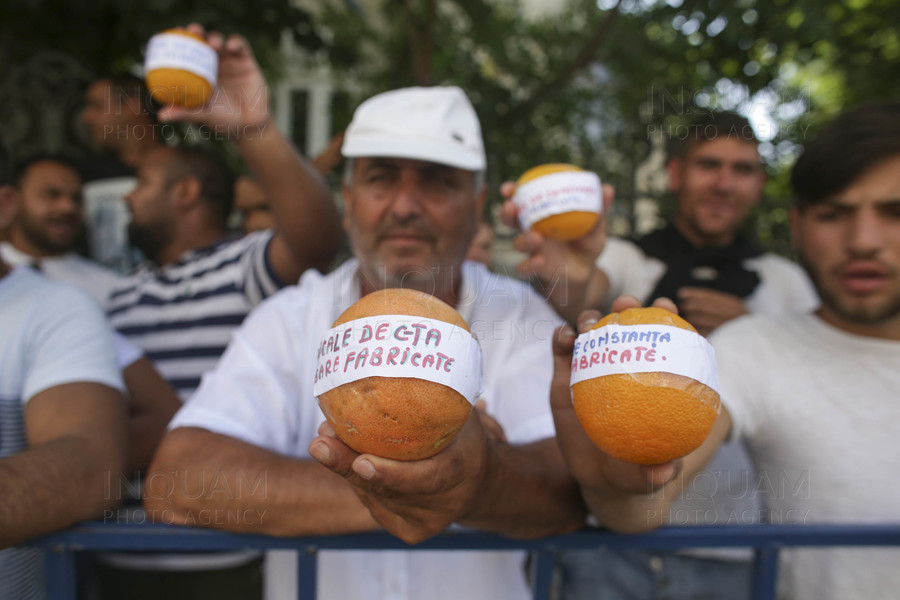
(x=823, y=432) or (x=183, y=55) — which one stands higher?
(x=183, y=55)

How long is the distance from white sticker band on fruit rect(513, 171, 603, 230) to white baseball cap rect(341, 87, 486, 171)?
0.88 feet

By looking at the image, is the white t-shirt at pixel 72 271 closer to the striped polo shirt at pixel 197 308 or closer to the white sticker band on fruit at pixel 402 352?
the striped polo shirt at pixel 197 308

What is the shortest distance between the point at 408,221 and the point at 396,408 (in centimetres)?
113

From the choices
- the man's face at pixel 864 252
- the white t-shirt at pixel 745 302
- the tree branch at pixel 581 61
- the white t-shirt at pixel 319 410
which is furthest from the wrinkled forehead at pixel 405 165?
the tree branch at pixel 581 61

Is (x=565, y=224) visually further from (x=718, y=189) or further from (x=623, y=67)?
(x=623, y=67)

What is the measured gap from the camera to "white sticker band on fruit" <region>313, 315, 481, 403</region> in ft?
3.31

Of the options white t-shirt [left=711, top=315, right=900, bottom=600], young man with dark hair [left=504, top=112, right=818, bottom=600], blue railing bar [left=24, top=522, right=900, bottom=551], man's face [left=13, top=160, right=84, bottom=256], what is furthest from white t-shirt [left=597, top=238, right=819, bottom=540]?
man's face [left=13, top=160, right=84, bottom=256]

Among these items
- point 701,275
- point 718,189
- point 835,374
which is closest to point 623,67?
point 718,189

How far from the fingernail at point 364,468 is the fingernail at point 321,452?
50mm

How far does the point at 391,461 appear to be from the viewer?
104 cm

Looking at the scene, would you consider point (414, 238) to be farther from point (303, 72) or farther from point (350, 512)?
point (303, 72)

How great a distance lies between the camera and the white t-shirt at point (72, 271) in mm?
3317

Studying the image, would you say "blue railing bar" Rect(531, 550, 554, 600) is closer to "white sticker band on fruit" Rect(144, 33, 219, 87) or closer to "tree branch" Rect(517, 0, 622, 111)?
"white sticker band on fruit" Rect(144, 33, 219, 87)

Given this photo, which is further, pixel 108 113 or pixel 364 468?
pixel 108 113
